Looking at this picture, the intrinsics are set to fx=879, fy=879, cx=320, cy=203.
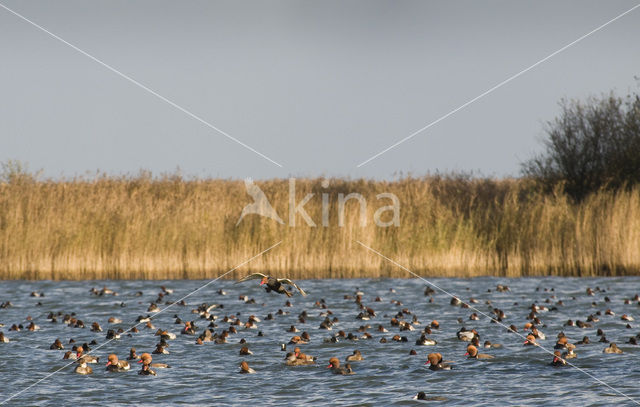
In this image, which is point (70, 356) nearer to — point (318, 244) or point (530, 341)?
point (530, 341)

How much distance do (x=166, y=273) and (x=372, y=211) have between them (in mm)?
6699

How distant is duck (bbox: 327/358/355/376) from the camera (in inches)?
561

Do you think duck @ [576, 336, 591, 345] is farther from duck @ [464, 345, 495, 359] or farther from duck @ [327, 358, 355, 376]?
duck @ [327, 358, 355, 376]

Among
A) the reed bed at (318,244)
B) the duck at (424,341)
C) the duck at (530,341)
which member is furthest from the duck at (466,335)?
the reed bed at (318,244)

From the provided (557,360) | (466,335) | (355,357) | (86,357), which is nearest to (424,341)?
(466,335)

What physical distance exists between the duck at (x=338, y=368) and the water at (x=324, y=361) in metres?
0.13

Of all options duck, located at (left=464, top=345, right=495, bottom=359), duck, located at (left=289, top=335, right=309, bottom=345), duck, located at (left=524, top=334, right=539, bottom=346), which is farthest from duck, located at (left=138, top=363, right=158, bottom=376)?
duck, located at (left=524, top=334, right=539, bottom=346)

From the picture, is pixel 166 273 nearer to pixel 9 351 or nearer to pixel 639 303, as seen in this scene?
pixel 9 351

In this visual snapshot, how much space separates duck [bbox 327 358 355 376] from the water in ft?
0.43

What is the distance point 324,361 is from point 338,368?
107 cm

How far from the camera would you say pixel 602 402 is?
1241 cm

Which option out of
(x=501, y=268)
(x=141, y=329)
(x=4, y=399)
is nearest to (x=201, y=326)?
(x=141, y=329)

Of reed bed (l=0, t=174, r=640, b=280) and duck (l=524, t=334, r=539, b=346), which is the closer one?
duck (l=524, t=334, r=539, b=346)

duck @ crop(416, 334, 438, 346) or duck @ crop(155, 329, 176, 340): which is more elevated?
duck @ crop(155, 329, 176, 340)
